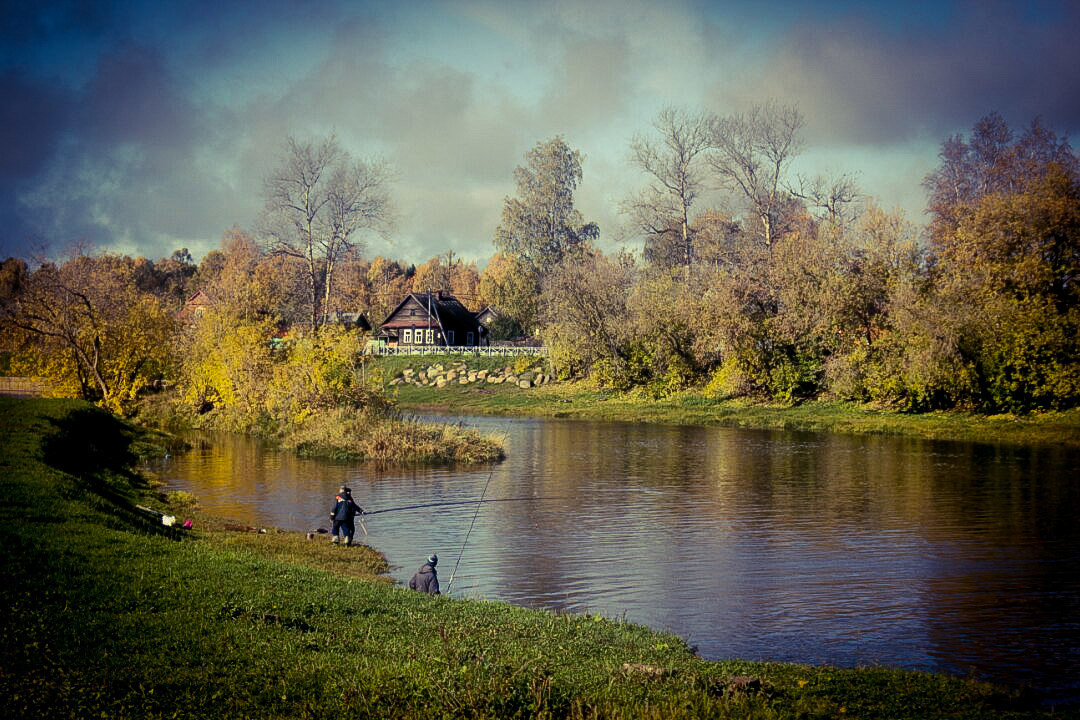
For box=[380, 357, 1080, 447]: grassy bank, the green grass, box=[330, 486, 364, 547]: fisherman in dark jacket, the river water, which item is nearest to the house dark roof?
box=[380, 357, 1080, 447]: grassy bank

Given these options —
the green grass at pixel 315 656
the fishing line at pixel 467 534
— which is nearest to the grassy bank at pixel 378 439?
the fishing line at pixel 467 534

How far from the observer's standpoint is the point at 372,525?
81.5 ft

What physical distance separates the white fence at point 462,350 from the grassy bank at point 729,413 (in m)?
2.62

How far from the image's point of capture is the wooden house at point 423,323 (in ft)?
349

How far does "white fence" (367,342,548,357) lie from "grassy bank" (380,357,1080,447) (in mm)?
2621

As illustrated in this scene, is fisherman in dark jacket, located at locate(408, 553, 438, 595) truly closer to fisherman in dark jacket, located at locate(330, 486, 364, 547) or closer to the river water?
the river water

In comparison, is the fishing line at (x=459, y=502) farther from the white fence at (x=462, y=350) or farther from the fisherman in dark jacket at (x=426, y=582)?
the white fence at (x=462, y=350)

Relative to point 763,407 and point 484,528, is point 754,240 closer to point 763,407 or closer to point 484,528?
point 763,407

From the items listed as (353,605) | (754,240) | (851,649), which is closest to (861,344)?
(754,240)

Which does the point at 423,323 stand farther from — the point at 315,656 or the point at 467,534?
the point at 315,656

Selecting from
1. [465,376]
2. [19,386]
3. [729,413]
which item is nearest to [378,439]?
[729,413]

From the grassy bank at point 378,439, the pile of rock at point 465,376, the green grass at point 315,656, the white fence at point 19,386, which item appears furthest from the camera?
the pile of rock at point 465,376

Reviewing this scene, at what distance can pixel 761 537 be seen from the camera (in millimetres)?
23484

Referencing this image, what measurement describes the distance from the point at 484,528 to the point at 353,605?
10.9 meters
